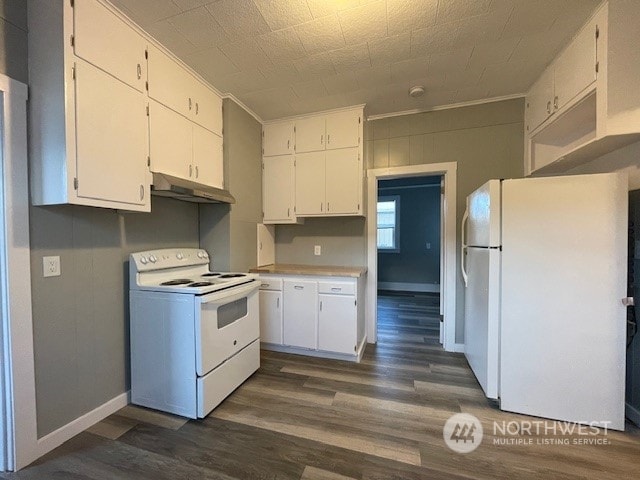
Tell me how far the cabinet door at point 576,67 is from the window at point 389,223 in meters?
4.37

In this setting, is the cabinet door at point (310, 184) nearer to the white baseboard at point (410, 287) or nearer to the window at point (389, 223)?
the window at point (389, 223)

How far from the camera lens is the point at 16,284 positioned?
1404mm

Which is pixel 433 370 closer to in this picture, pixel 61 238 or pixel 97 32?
pixel 61 238

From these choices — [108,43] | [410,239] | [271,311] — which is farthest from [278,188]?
[410,239]

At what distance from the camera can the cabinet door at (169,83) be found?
1911 mm

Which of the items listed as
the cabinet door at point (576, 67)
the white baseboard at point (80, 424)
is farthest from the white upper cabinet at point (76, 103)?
the cabinet door at point (576, 67)

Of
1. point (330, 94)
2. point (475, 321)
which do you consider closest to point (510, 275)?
point (475, 321)

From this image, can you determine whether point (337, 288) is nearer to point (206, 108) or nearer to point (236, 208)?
point (236, 208)

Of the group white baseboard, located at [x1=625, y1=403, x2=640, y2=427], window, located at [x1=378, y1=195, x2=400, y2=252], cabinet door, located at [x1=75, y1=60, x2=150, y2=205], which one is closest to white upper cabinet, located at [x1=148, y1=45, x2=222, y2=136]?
cabinet door, located at [x1=75, y1=60, x2=150, y2=205]

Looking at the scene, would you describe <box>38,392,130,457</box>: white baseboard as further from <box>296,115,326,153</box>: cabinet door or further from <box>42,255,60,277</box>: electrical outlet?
<box>296,115,326,153</box>: cabinet door

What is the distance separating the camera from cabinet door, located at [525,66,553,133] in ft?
7.10

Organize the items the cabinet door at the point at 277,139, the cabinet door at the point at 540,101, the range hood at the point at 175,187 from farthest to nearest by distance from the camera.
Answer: the cabinet door at the point at 277,139
the cabinet door at the point at 540,101
the range hood at the point at 175,187

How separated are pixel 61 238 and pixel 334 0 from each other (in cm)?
214

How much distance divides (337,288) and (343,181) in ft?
3.76
